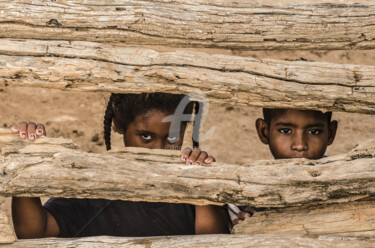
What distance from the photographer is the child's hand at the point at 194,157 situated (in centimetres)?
227

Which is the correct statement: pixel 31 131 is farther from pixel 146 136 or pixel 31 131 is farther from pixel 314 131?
pixel 314 131

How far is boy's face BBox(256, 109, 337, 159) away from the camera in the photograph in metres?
2.87

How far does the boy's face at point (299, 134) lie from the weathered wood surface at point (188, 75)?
22.9 inches

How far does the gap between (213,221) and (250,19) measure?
0.90m

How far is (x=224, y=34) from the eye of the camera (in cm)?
234

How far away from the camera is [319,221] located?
88.8 inches

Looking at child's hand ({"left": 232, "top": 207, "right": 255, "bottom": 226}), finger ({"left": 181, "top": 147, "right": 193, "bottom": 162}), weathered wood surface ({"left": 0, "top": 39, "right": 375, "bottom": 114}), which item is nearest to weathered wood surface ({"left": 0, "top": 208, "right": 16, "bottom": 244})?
weathered wood surface ({"left": 0, "top": 39, "right": 375, "bottom": 114})

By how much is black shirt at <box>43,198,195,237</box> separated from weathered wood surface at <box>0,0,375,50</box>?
0.90 meters

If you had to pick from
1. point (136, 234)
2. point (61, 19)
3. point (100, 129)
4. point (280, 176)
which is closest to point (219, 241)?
point (280, 176)

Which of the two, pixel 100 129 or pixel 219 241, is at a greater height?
pixel 100 129

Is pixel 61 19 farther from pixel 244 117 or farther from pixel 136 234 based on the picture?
pixel 244 117

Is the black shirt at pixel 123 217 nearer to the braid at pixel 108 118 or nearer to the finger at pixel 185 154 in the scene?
the braid at pixel 108 118

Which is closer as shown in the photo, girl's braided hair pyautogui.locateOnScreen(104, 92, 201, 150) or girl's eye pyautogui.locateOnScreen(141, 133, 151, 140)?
girl's eye pyautogui.locateOnScreen(141, 133, 151, 140)

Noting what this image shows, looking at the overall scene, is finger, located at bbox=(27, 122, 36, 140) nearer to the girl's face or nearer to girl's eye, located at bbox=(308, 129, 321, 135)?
the girl's face
